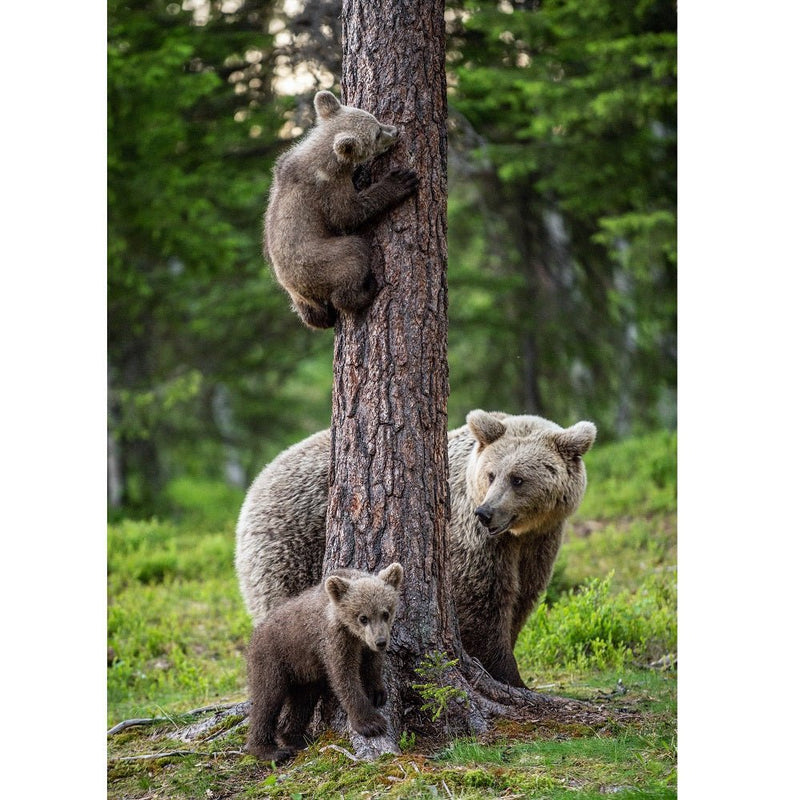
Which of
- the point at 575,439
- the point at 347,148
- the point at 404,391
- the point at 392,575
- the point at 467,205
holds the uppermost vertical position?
the point at 467,205

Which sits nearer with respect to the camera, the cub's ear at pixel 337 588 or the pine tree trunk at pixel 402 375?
the cub's ear at pixel 337 588

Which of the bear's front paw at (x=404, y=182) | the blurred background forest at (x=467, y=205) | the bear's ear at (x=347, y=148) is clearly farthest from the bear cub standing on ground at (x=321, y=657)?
the blurred background forest at (x=467, y=205)

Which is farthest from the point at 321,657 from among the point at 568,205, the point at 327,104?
the point at 568,205

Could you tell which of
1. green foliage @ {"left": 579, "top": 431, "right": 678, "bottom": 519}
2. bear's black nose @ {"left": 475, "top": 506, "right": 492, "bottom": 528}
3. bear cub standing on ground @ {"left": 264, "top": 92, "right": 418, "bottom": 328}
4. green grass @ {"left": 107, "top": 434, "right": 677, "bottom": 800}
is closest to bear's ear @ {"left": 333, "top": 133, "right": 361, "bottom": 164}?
bear cub standing on ground @ {"left": 264, "top": 92, "right": 418, "bottom": 328}

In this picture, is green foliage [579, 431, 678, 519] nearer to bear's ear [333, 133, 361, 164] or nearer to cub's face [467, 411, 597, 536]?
cub's face [467, 411, 597, 536]

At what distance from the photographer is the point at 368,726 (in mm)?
3564

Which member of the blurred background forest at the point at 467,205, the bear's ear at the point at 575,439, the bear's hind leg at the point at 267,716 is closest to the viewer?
the bear's hind leg at the point at 267,716

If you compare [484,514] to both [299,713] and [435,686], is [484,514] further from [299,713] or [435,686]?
[299,713]

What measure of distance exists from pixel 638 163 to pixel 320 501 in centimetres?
592

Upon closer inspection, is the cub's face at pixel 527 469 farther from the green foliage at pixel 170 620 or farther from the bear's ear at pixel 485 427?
the green foliage at pixel 170 620

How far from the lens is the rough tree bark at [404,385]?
3.79m

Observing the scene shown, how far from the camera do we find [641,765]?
12.7 feet

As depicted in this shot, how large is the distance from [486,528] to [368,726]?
47.6 inches
